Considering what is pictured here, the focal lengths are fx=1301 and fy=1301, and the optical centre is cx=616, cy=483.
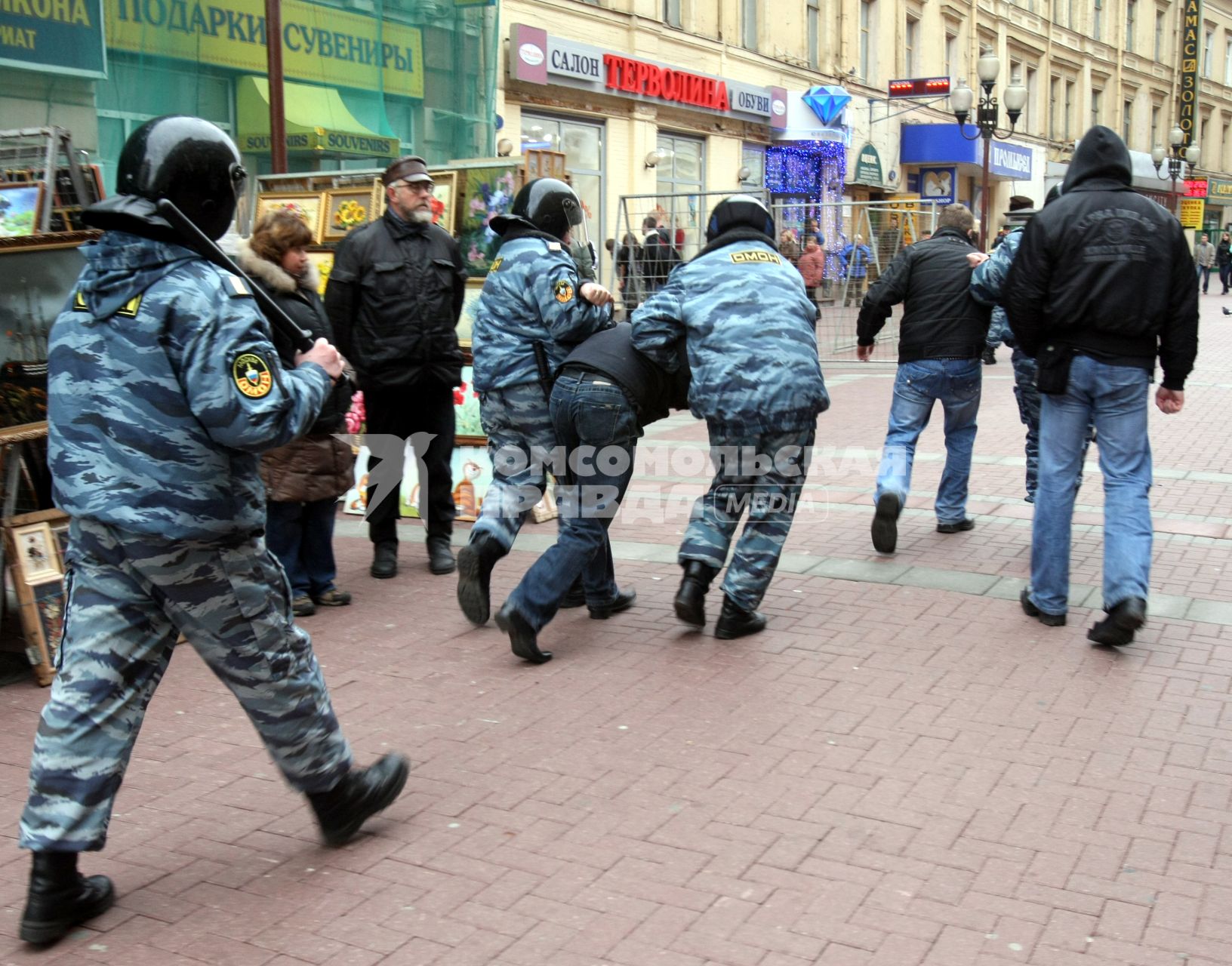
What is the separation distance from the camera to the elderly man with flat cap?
648cm

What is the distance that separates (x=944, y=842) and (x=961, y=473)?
4092 millimetres

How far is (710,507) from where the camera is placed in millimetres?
5438

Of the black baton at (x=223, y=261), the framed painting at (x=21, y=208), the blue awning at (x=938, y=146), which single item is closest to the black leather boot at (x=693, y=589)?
the black baton at (x=223, y=261)

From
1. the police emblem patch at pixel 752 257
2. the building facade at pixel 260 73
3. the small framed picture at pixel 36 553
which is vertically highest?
the building facade at pixel 260 73

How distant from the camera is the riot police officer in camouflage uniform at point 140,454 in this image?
119 inches

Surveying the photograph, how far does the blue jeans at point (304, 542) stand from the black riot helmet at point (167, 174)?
9.46ft

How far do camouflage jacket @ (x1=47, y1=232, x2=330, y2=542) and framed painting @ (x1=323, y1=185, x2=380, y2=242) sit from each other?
5472mm

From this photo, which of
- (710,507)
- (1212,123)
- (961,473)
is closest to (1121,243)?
(710,507)

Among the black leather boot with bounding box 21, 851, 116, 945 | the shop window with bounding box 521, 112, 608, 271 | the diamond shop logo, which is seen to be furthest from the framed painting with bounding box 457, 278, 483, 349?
the diamond shop logo

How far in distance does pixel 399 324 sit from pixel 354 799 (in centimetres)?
341

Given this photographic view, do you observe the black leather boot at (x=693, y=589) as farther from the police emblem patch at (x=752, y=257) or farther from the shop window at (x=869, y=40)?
the shop window at (x=869, y=40)

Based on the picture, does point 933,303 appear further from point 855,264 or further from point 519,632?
point 855,264

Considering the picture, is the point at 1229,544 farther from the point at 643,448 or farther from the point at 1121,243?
the point at 643,448

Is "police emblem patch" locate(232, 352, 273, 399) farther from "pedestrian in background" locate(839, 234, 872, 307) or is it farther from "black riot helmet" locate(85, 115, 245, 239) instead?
"pedestrian in background" locate(839, 234, 872, 307)
